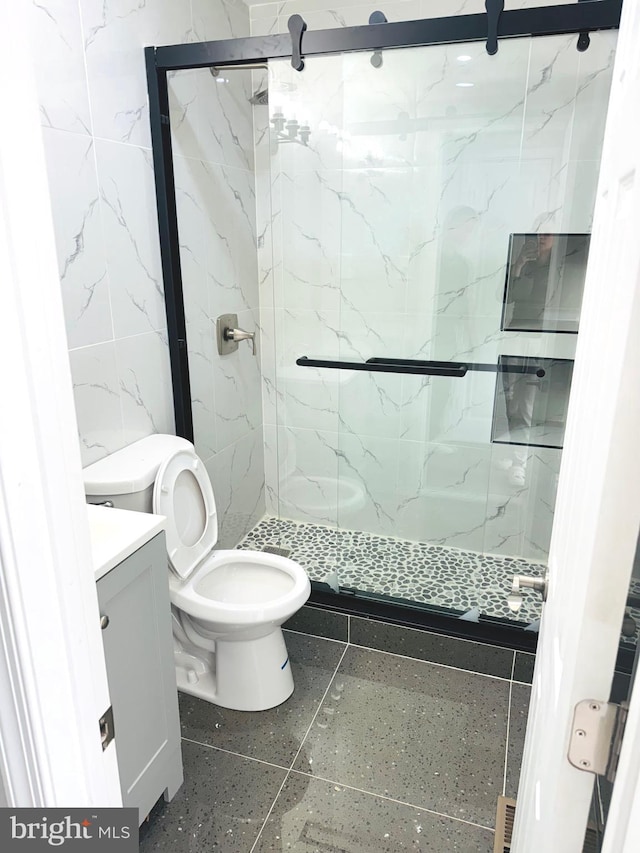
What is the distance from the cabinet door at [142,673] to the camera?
1356 mm

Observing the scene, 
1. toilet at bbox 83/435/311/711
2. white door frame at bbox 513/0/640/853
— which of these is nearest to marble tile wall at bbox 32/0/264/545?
toilet at bbox 83/435/311/711

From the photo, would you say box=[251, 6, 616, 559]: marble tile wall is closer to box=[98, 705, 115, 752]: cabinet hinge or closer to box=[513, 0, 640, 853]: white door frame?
box=[513, 0, 640, 853]: white door frame

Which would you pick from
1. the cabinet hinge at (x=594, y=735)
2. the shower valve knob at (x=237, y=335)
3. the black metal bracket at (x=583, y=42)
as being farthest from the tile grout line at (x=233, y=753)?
the black metal bracket at (x=583, y=42)

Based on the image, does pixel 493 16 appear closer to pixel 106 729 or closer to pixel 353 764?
pixel 106 729

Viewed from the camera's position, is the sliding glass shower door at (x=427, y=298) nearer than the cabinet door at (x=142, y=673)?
No

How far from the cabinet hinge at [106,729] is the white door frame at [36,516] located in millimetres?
17

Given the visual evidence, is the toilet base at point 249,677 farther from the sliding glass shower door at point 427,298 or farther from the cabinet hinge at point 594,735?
the cabinet hinge at point 594,735

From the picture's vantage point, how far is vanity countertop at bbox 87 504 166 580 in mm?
1305

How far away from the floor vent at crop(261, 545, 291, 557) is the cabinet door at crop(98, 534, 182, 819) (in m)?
1.21

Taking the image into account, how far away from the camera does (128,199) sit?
200 centimetres

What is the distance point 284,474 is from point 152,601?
5.01 feet

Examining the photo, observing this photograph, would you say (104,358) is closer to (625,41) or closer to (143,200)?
(143,200)

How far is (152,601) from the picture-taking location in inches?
58.8

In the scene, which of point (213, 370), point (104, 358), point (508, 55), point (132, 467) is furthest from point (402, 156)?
point (132, 467)
